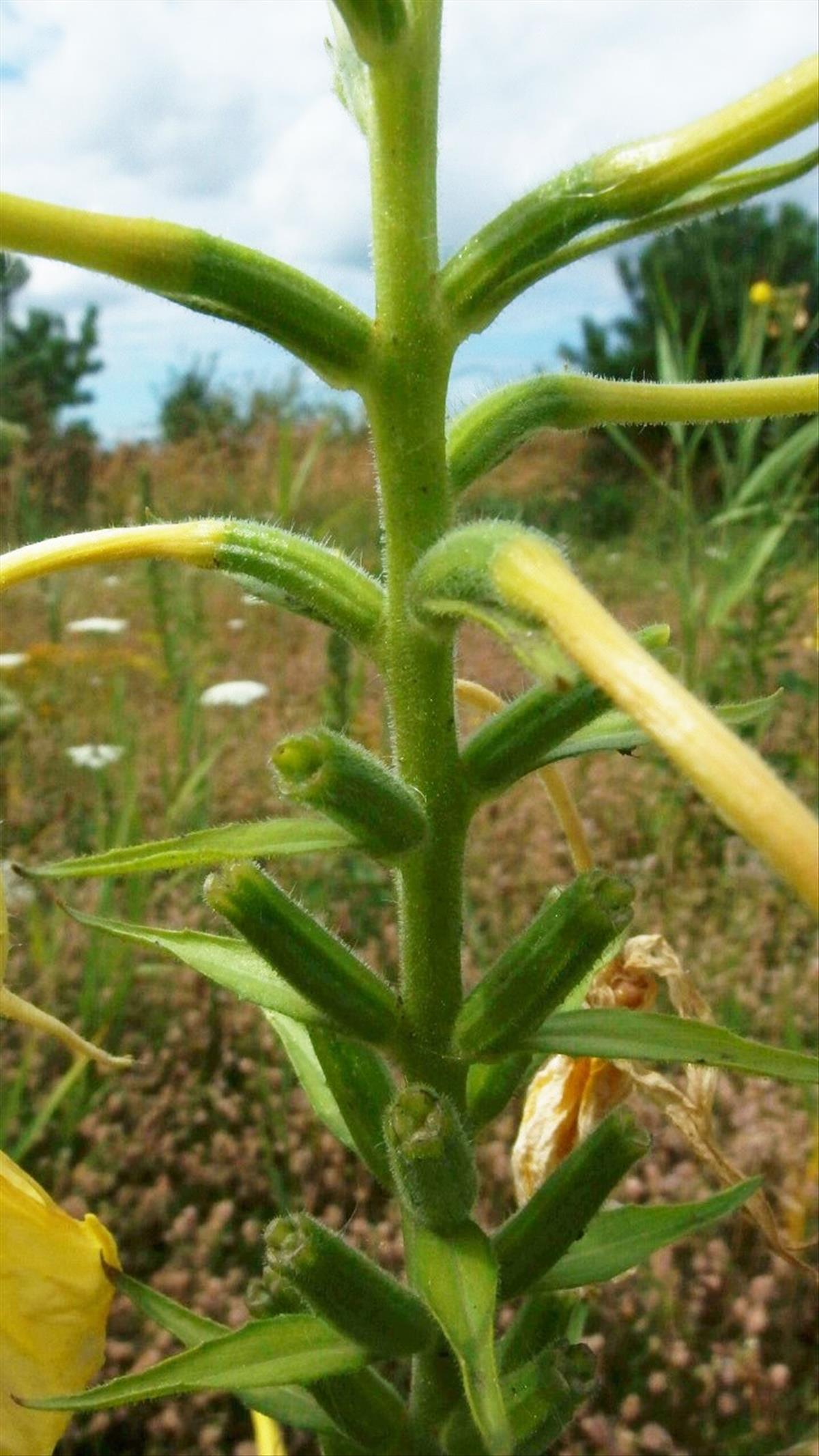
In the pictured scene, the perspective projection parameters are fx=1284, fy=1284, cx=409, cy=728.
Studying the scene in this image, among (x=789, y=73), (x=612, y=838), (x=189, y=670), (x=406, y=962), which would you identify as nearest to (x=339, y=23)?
(x=789, y=73)

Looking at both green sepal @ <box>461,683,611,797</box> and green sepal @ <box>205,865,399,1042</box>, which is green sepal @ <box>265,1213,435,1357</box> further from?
green sepal @ <box>461,683,611,797</box>

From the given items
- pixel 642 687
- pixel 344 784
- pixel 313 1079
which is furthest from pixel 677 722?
pixel 313 1079

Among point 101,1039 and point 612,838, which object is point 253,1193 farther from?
point 612,838

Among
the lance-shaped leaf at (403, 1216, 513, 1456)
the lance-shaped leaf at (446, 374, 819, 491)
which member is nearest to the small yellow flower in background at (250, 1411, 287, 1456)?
the lance-shaped leaf at (403, 1216, 513, 1456)

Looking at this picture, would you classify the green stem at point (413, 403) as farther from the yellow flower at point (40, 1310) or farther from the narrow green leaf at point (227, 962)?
the yellow flower at point (40, 1310)

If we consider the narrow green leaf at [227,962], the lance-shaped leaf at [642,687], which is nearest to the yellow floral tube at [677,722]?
the lance-shaped leaf at [642,687]

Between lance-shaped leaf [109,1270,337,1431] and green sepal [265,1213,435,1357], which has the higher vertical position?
green sepal [265,1213,435,1357]
